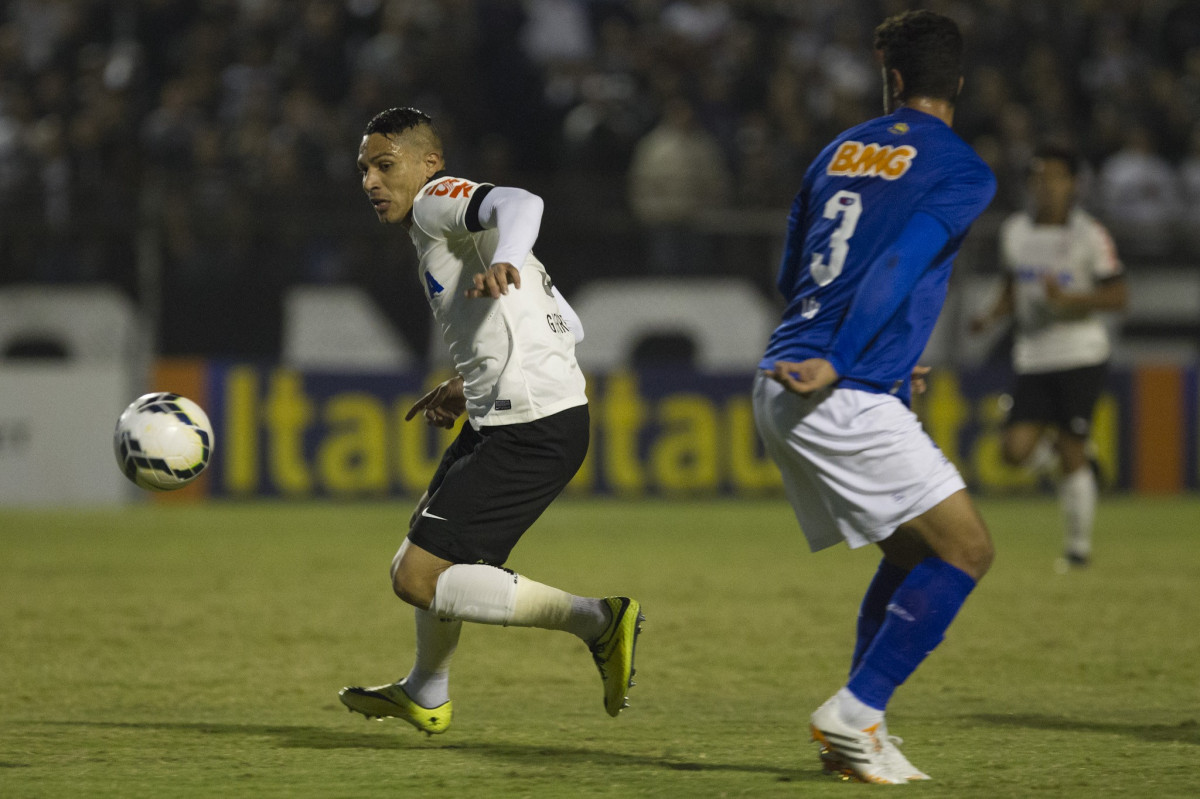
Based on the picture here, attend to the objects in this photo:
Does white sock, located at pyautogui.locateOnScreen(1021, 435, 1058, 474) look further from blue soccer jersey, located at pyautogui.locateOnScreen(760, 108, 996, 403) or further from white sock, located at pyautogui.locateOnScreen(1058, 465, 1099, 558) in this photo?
blue soccer jersey, located at pyautogui.locateOnScreen(760, 108, 996, 403)

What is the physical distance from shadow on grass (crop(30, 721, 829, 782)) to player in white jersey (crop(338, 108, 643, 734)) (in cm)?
11

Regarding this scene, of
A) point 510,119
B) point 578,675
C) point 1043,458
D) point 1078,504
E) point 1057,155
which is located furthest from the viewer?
point 510,119

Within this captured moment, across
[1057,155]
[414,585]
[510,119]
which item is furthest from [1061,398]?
[510,119]

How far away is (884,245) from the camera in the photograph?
13.9 feet

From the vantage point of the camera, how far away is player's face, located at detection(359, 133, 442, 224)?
483 centimetres

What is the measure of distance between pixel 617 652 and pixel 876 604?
0.84m

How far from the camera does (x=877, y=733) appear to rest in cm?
418

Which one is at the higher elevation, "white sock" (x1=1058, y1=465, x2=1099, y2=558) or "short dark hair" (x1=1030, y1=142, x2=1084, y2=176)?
"short dark hair" (x1=1030, y1=142, x2=1084, y2=176)

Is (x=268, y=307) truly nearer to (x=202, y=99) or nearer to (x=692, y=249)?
(x=202, y=99)

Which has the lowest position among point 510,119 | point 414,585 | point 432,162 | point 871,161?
point 414,585

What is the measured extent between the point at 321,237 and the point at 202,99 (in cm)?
254

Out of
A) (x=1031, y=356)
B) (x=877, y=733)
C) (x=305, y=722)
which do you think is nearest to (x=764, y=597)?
(x=1031, y=356)

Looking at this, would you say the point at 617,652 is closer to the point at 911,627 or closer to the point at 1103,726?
the point at 911,627

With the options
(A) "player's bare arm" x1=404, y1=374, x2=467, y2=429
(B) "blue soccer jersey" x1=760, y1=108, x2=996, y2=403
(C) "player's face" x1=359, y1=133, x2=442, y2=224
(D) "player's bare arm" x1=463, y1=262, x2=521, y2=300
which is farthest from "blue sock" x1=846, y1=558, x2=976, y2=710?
(C) "player's face" x1=359, y1=133, x2=442, y2=224
